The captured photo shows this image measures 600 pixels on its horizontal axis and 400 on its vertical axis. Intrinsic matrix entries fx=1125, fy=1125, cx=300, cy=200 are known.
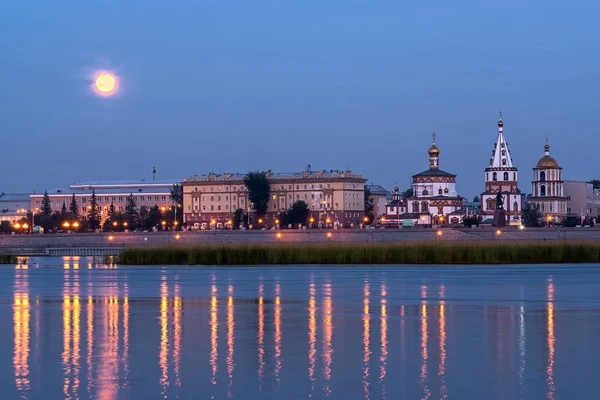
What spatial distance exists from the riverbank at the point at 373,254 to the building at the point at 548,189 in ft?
418

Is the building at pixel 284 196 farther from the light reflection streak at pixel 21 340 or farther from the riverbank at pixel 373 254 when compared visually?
the light reflection streak at pixel 21 340

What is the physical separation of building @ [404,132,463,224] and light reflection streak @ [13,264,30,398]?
5557 inches

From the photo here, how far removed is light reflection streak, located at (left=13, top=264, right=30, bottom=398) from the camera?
14203mm

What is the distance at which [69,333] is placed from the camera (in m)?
19.2

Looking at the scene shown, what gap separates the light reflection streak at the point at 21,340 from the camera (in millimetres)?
14203

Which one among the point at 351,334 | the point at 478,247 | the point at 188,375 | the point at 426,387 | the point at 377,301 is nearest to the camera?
the point at 426,387

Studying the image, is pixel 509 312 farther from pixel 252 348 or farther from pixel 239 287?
pixel 239 287

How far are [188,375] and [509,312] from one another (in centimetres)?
966

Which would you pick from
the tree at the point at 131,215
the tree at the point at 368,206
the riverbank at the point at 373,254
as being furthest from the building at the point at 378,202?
the riverbank at the point at 373,254

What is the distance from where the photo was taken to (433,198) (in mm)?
170875

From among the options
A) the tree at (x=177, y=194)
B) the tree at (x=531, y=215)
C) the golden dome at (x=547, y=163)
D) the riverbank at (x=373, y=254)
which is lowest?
the riverbank at (x=373, y=254)

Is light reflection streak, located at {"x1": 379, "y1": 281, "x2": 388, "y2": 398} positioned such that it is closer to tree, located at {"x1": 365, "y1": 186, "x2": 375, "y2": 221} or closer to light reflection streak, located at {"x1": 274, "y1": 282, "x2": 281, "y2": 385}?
light reflection streak, located at {"x1": 274, "y1": 282, "x2": 281, "y2": 385}

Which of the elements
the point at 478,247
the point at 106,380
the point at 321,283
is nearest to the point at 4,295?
the point at 321,283

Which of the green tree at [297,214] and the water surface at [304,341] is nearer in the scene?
the water surface at [304,341]
